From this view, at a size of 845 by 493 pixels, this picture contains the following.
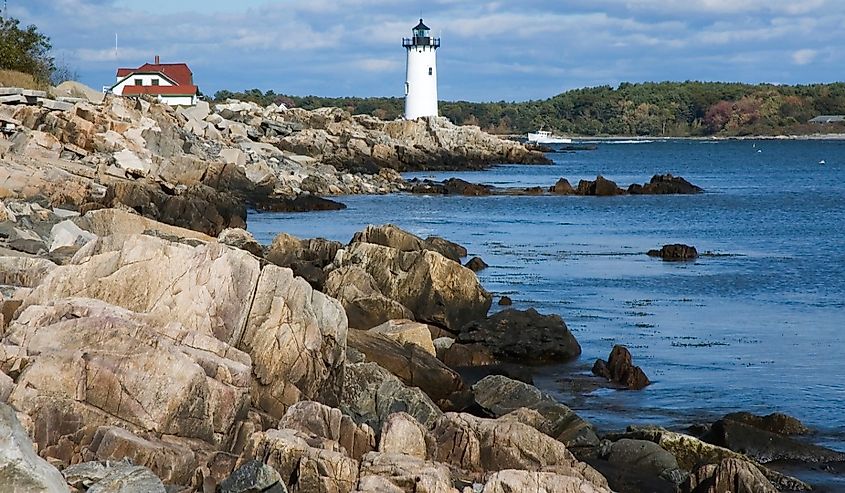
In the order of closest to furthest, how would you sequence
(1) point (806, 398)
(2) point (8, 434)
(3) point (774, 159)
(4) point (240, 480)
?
(2) point (8, 434)
(4) point (240, 480)
(1) point (806, 398)
(3) point (774, 159)

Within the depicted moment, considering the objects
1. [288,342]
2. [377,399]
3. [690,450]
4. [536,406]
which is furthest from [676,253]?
[288,342]

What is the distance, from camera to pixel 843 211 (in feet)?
163

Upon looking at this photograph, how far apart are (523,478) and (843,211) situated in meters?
44.1

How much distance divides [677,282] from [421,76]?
60.7 meters

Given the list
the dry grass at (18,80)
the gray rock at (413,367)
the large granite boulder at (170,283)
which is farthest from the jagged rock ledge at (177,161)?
the large granite boulder at (170,283)

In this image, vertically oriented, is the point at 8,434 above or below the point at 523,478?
above

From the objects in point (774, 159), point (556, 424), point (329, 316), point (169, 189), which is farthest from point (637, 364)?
point (774, 159)

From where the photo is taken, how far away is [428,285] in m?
18.7

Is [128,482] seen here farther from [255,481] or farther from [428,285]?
[428,285]

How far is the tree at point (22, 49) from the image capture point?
137 feet

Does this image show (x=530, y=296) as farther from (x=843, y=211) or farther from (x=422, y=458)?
(x=843, y=211)

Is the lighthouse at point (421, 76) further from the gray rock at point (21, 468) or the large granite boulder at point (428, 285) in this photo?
the gray rock at point (21, 468)

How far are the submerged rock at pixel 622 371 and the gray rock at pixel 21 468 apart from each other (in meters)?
9.79

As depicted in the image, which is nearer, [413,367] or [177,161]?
[413,367]
